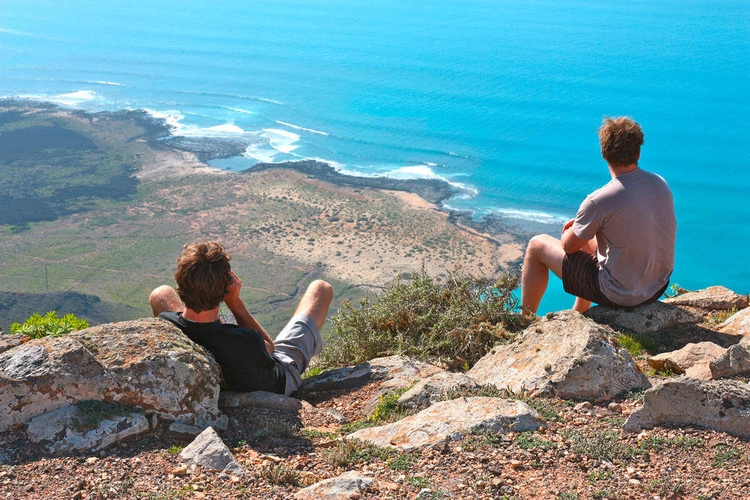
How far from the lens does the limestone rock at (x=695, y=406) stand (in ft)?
13.5

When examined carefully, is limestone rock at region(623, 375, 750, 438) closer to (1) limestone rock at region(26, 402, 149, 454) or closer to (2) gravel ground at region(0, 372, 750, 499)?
(2) gravel ground at region(0, 372, 750, 499)

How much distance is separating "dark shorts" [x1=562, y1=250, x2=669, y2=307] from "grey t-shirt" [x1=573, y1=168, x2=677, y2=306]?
9 cm

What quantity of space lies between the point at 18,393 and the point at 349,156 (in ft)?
203

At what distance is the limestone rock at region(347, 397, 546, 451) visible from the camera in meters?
4.18

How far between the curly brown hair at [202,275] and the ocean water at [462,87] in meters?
36.5

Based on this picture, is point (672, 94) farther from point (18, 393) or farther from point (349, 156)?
point (18, 393)

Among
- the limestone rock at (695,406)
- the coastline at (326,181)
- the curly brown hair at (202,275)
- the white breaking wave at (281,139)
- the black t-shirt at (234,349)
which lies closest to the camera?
the limestone rock at (695,406)

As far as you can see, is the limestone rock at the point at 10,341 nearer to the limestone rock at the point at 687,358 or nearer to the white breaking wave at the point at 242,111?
the limestone rock at the point at 687,358


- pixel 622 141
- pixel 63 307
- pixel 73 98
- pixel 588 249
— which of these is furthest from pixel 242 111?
pixel 622 141

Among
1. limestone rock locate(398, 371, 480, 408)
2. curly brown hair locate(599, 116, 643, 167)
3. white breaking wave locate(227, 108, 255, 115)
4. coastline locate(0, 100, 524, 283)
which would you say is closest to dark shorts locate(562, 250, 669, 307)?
curly brown hair locate(599, 116, 643, 167)

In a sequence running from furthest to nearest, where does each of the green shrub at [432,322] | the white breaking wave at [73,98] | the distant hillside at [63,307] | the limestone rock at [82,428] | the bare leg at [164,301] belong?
the white breaking wave at [73,98]
the distant hillside at [63,307]
the green shrub at [432,322]
the bare leg at [164,301]
the limestone rock at [82,428]

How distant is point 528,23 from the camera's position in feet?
333

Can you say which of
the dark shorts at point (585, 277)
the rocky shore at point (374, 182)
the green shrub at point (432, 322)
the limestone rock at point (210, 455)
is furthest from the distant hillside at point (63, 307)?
the limestone rock at point (210, 455)

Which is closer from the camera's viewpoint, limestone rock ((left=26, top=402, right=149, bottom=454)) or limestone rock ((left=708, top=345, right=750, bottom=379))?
limestone rock ((left=26, top=402, right=149, bottom=454))
